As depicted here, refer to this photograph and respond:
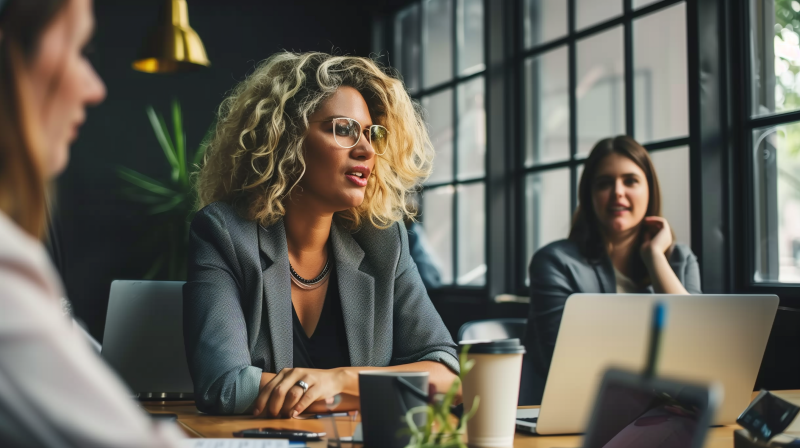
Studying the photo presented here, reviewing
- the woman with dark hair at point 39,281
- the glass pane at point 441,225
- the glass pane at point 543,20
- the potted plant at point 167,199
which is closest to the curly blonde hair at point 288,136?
the woman with dark hair at point 39,281

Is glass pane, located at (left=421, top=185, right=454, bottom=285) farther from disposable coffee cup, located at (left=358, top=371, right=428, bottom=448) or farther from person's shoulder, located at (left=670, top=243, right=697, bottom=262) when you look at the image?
disposable coffee cup, located at (left=358, top=371, right=428, bottom=448)

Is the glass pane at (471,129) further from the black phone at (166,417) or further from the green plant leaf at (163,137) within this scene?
the black phone at (166,417)

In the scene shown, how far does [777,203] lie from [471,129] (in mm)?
2167

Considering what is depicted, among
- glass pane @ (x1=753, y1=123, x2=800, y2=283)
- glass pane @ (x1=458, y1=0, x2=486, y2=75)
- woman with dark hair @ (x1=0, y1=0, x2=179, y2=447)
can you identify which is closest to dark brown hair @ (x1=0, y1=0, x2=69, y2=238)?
woman with dark hair @ (x1=0, y1=0, x2=179, y2=447)

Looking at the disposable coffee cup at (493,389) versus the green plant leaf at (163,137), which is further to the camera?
the green plant leaf at (163,137)

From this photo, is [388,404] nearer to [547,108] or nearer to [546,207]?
[546,207]

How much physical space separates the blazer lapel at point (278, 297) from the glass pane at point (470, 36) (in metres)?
2.96

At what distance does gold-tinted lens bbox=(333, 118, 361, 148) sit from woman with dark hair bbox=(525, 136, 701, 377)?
0.99 m

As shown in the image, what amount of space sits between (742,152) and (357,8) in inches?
143

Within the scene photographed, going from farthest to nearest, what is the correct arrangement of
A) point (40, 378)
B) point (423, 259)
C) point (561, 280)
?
point (423, 259) → point (561, 280) → point (40, 378)

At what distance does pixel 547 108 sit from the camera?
4.04 meters

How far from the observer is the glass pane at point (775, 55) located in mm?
2582

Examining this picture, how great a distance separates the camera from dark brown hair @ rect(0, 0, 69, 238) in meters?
0.53

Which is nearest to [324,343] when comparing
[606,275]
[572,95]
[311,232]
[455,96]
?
[311,232]
